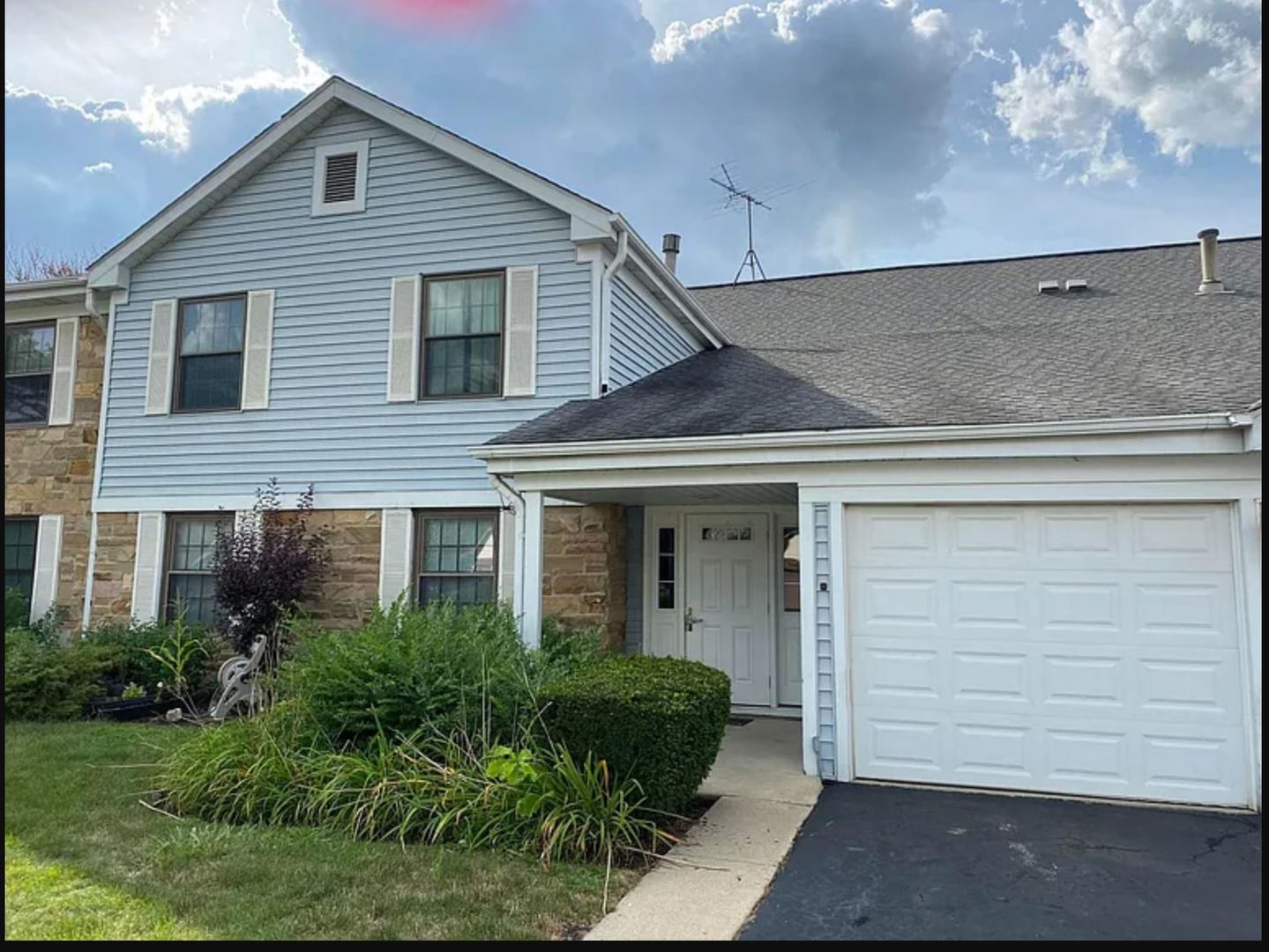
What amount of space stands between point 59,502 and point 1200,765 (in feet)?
40.4

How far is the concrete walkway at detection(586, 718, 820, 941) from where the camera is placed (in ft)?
12.3

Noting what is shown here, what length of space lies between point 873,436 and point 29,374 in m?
11.0

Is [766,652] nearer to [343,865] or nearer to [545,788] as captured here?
[545,788]

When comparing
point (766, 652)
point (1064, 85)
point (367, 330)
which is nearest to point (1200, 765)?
point (766, 652)

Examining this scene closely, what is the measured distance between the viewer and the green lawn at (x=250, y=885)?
12.2ft

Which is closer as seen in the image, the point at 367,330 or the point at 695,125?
the point at 367,330

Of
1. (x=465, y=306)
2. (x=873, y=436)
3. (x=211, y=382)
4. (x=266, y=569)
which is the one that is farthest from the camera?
(x=211, y=382)

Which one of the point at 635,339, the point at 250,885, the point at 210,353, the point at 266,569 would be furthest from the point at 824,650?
the point at 210,353

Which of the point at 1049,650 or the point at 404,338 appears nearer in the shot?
the point at 1049,650

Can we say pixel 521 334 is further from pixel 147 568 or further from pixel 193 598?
pixel 147 568

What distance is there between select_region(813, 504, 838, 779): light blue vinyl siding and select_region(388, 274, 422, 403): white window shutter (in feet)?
16.2

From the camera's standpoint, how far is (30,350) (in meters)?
11.2

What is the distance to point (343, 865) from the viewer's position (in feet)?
14.5

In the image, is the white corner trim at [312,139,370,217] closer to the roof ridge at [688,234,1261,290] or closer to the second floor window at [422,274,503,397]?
the second floor window at [422,274,503,397]
